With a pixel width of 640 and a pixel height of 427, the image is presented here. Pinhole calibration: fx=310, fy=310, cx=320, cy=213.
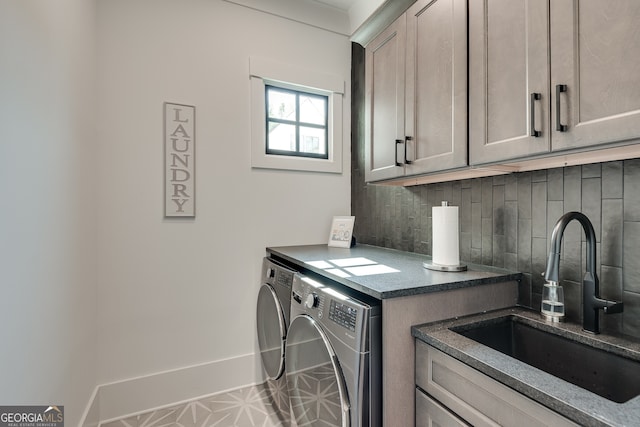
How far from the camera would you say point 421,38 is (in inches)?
58.9

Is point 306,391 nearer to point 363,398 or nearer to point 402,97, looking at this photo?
point 363,398

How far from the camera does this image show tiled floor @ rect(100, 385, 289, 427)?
1776 millimetres

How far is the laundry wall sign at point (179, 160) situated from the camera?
6.42 ft

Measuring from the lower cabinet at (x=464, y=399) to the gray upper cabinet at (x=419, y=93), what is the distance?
2.59 ft

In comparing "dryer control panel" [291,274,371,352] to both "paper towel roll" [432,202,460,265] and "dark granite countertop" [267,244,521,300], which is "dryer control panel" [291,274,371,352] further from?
"paper towel roll" [432,202,460,265]

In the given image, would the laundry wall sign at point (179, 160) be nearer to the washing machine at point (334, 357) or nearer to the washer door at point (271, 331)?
the washer door at point (271, 331)

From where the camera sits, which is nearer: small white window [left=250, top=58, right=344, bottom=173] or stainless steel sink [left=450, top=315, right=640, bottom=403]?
stainless steel sink [left=450, top=315, right=640, bottom=403]

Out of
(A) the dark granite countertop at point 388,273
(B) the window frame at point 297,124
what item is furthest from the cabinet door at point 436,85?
(B) the window frame at point 297,124

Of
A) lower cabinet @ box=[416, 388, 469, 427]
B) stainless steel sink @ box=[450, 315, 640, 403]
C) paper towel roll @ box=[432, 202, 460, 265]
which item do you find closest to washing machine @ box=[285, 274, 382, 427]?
lower cabinet @ box=[416, 388, 469, 427]

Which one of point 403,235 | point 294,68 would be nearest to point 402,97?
point 403,235

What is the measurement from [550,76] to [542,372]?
34.4 inches

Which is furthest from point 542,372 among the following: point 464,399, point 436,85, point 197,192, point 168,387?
point 168,387

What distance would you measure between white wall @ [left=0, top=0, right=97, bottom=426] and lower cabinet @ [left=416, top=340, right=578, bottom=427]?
4.10 feet

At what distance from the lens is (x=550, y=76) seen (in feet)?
3.20
